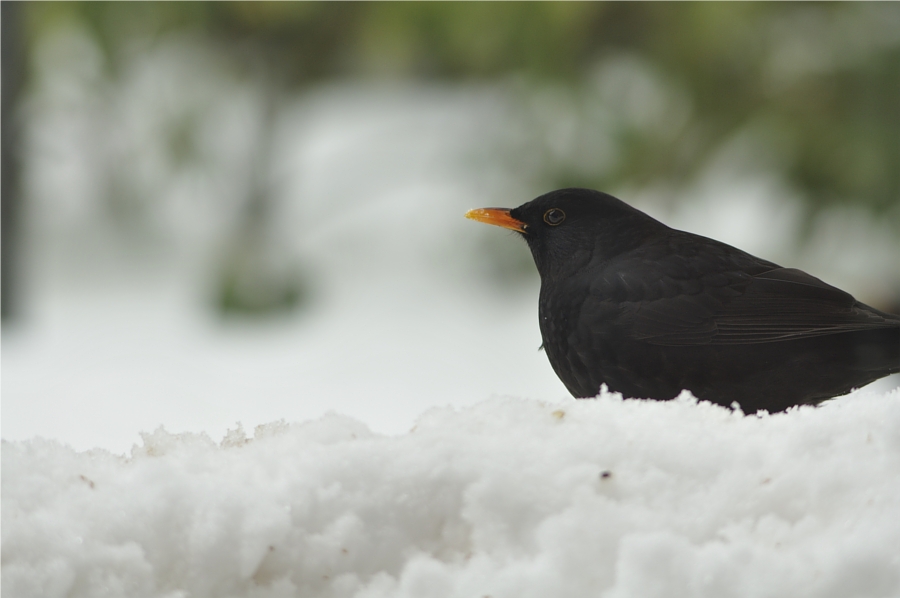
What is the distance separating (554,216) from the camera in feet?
3.30

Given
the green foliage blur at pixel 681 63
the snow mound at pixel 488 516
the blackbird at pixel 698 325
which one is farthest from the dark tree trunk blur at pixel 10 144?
the snow mound at pixel 488 516

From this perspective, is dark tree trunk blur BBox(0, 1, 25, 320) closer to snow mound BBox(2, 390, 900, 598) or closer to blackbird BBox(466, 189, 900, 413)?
blackbird BBox(466, 189, 900, 413)

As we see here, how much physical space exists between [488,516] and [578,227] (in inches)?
25.0

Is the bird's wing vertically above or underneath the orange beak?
underneath

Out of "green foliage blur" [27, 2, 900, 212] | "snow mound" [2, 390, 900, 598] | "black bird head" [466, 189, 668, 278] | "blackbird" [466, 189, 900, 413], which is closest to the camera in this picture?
"snow mound" [2, 390, 900, 598]

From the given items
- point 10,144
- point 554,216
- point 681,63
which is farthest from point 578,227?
point 10,144

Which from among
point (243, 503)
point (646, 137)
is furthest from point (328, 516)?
point (646, 137)

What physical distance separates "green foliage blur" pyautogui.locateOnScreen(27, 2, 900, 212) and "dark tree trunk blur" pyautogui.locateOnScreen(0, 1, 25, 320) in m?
0.32

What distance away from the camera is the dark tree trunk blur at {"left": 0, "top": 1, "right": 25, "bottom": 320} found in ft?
10.1

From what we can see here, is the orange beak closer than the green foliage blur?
Yes

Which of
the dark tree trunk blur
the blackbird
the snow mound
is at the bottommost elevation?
the snow mound

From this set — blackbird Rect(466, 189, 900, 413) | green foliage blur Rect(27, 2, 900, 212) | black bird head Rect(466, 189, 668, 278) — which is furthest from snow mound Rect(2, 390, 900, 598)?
green foliage blur Rect(27, 2, 900, 212)

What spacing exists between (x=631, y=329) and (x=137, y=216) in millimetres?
3160

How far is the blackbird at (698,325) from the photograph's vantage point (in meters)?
0.81
